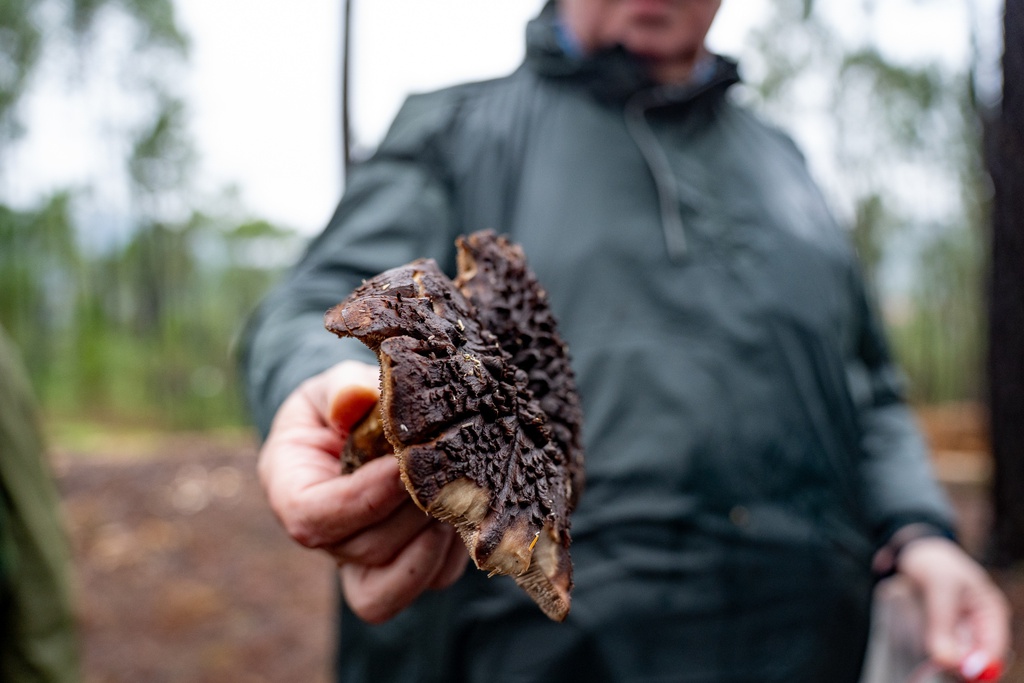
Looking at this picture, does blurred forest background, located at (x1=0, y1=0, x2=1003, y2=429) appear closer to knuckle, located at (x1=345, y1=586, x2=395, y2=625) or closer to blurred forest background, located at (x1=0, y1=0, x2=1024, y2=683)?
blurred forest background, located at (x1=0, y1=0, x2=1024, y2=683)

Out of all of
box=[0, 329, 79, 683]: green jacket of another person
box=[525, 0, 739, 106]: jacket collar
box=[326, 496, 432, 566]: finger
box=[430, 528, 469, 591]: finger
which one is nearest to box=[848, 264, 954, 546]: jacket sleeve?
box=[525, 0, 739, 106]: jacket collar

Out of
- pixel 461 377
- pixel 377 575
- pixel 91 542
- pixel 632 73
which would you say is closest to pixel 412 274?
pixel 461 377

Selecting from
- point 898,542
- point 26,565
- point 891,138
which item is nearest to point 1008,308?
point 898,542

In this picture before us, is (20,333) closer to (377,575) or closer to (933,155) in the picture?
(377,575)

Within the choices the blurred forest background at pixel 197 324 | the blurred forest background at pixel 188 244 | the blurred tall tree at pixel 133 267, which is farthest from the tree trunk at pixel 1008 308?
the blurred tall tree at pixel 133 267

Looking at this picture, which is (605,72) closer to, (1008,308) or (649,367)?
(649,367)

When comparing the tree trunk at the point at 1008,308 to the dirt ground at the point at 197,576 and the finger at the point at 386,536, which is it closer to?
the dirt ground at the point at 197,576
